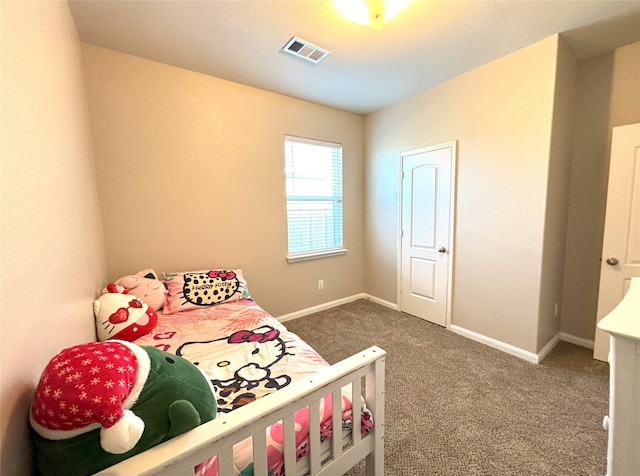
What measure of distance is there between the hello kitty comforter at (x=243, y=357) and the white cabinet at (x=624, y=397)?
3.03ft

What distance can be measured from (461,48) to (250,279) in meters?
2.87

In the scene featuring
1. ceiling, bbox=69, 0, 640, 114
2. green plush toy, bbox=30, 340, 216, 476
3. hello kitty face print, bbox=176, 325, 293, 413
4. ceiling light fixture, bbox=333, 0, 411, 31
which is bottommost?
hello kitty face print, bbox=176, 325, 293, 413

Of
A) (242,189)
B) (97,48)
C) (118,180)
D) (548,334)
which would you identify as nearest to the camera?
(97,48)

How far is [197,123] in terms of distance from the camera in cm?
249

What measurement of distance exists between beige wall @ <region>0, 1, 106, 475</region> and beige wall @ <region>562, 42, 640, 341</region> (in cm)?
366

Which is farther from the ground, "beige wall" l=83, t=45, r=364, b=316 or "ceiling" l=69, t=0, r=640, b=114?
"ceiling" l=69, t=0, r=640, b=114

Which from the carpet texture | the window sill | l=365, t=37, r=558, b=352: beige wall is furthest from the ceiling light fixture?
the carpet texture

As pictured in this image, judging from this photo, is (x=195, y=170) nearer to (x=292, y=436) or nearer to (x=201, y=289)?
(x=201, y=289)

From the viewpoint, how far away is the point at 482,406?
1763 millimetres

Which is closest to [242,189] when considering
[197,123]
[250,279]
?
[197,123]

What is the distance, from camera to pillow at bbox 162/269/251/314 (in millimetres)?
2165

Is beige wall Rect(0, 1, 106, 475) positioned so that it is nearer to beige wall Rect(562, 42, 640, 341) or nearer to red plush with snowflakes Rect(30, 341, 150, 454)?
red plush with snowflakes Rect(30, 341, 150, 454)

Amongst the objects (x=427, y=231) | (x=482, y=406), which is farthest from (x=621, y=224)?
(x=482, y=406)

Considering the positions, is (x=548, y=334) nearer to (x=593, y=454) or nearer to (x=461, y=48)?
(x=593, y=454)
